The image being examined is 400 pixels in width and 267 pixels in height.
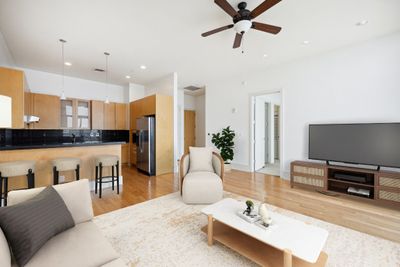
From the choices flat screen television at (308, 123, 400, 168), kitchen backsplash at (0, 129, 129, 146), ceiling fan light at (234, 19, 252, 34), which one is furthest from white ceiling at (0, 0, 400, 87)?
kitchen backsplash at (0, 129, 129, 146)

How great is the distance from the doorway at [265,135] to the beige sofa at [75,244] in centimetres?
437

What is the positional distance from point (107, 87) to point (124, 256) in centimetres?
582

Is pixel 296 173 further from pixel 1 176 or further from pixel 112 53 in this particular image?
pixel 1 176

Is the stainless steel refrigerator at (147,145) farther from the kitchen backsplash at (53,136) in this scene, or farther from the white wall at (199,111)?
the white wall at (199,111)

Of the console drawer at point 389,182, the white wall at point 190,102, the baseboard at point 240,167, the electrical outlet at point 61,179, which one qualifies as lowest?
the baseboard at point 240,167

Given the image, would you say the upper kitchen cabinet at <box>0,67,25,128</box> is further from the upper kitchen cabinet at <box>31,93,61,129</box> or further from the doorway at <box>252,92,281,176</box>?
the doorway at <box>252,92,281,176</box>

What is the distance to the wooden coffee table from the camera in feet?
4.40

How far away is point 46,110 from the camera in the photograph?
15.9 feet

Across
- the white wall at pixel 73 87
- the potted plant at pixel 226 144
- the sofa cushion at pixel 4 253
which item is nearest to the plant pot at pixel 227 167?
the potted plant at pixel 226 144

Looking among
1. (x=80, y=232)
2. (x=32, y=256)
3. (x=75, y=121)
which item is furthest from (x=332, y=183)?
(x=75, y=121)

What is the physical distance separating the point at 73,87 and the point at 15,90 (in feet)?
7.83

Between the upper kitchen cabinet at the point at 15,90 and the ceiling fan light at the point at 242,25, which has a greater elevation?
the ceiling fan light at the point at 242,25

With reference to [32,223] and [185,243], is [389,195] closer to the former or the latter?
[185,243]

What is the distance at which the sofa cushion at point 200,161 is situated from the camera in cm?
338
